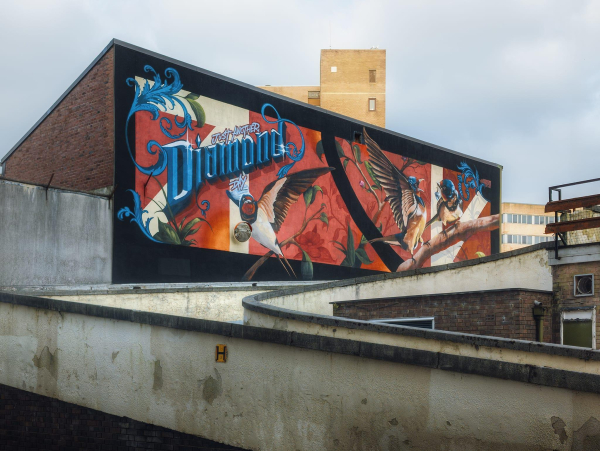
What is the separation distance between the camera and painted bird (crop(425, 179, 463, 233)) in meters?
31.1

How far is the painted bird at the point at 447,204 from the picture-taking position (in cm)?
3114

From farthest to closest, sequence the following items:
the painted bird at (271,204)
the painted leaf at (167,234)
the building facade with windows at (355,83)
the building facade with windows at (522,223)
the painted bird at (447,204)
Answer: the building facade with windows at (522,223), the building facade with windows at (355,83), the painted bird at (447,204), the painted bird at (271,204), the painted leaf at (167,234)

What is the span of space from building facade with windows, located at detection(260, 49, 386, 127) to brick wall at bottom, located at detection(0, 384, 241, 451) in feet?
203

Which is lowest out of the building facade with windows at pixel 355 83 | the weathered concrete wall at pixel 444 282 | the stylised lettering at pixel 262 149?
the weathered concrete wall at pixel 444 282

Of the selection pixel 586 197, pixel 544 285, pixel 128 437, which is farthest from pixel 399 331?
pixel 586 197

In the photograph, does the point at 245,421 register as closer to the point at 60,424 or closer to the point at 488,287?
the point at 60,424

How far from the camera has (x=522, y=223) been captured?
8894 centimetres

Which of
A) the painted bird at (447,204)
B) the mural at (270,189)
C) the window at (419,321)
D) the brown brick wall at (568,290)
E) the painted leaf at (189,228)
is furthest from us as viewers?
the painted bird at (447,204)

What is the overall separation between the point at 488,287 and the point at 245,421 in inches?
284

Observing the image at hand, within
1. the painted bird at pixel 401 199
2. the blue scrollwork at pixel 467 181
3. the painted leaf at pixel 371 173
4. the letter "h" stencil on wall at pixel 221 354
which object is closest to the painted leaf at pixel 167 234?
the painted bird at pixel 401 199

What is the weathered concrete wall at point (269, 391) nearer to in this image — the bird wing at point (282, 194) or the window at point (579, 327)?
the window at point (579, 327)

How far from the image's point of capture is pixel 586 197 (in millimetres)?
13695

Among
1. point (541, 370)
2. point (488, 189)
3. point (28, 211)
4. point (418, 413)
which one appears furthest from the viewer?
point (488, 189)

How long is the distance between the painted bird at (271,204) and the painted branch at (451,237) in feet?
21.5
